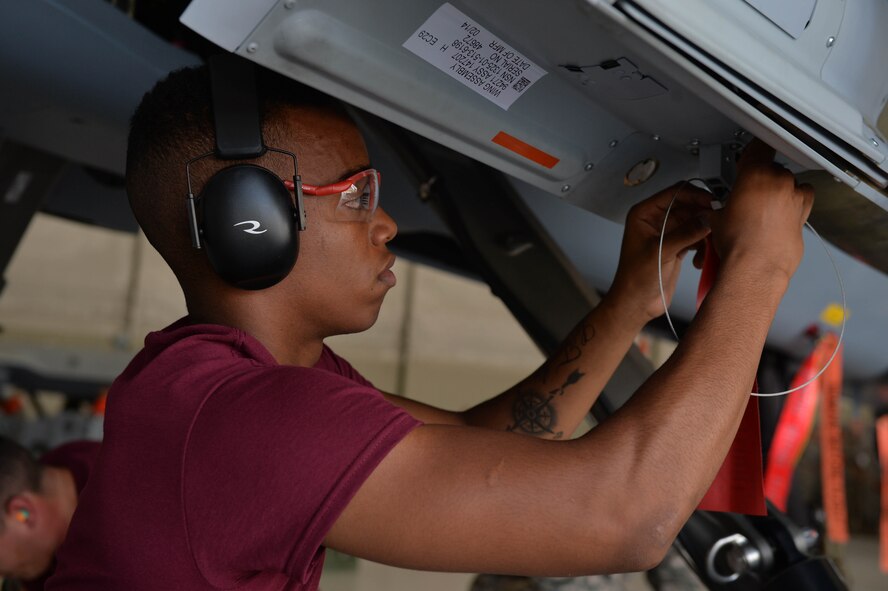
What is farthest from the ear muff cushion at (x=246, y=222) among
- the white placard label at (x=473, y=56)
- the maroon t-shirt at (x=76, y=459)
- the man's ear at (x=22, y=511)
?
the maroon t-shirt at (x=76, y=459)

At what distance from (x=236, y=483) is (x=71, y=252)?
8.24 meters

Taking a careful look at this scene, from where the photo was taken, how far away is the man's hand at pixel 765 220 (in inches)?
34.0

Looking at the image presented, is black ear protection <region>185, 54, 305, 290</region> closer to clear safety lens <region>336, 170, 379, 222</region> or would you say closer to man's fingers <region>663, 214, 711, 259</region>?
clear safety lens <region>336, 170, 379, 222</region>

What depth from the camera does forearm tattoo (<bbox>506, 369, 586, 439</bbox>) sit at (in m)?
1.29

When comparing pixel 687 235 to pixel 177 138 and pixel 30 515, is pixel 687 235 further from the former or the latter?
pixel 30 515

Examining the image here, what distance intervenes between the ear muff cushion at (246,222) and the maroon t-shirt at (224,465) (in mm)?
72

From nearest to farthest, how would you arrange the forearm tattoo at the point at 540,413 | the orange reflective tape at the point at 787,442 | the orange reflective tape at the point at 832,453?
the forearm tattoo at the point at 540,413 < the orange reflective tape at the point at 832,453 < the orange reflective tape at the point at 787,442

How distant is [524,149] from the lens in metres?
1.06

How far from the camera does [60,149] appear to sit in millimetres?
1888

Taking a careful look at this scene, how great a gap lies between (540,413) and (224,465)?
664 millimetres

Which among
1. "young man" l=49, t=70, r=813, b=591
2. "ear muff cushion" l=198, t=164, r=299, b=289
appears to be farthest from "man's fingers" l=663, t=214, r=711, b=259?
"ear muff cushion" l=198, t=164, r=299, b=289

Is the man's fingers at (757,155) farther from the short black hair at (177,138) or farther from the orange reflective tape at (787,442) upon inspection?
the orange reflective tape at (787,442)

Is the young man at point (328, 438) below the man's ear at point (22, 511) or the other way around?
the other way around

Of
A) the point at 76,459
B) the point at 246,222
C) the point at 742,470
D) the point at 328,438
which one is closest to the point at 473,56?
the point at 246,222
